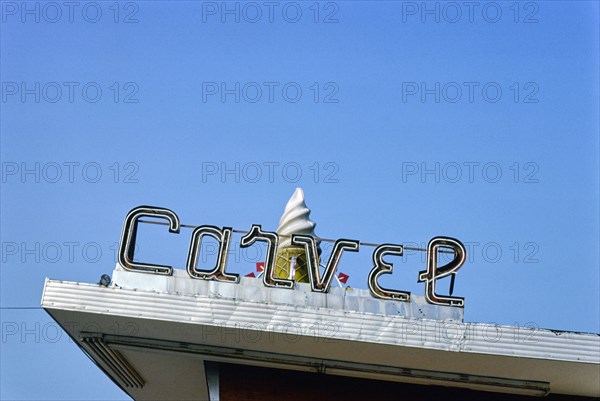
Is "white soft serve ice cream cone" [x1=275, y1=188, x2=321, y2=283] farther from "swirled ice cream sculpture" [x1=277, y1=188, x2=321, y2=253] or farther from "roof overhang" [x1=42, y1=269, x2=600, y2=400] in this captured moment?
"roof overhang" [x1=42, y1=269, x2=600, y2=400]

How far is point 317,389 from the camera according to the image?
76.8 feet

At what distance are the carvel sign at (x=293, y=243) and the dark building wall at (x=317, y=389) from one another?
6.97 feet

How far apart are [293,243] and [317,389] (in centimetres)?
315

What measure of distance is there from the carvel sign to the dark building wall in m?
2.12

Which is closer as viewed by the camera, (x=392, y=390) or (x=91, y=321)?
(x=91, y=321)

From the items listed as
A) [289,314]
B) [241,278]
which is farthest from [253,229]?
[289,314]

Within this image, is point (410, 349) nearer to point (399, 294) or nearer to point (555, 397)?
point (399, 294)

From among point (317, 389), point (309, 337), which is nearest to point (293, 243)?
point (309, 337)

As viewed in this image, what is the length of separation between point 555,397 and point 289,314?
6366 millimetres

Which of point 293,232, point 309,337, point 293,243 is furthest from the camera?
point 293,232

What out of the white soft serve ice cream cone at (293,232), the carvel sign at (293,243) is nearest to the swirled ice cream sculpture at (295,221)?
the white soft serve ice cream cone at (293,232)

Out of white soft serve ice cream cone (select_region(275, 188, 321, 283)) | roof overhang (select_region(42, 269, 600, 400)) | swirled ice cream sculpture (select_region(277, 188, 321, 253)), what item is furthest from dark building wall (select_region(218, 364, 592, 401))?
swirled ice cream sculpture (select_region(277, 188, 321, 253))

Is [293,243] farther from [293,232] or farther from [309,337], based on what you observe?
[293,232]

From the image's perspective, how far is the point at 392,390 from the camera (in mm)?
23484
